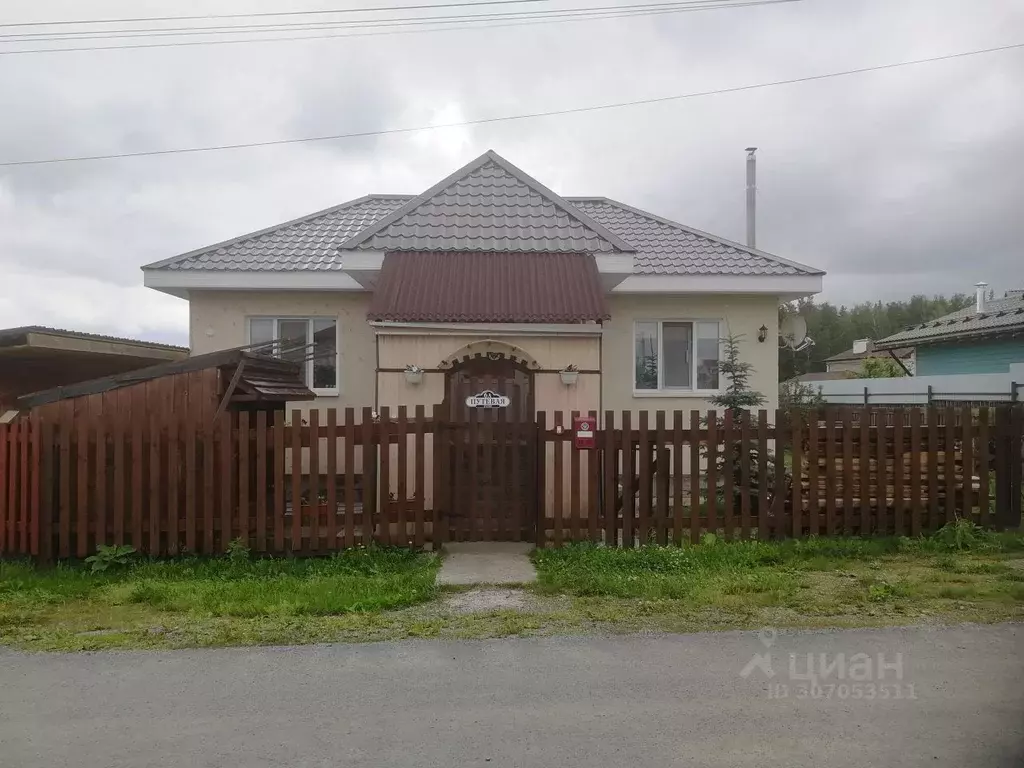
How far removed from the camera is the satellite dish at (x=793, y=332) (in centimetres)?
1544

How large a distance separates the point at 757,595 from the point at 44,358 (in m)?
10.1

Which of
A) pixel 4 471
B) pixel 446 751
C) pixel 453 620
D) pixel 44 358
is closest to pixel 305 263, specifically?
pixel 44 358

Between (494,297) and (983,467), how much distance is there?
239 inches

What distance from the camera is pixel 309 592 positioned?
714 centimetres

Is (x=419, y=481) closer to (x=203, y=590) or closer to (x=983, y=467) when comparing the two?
(x=203, y=590)

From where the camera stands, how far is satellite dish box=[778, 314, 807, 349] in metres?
15.4

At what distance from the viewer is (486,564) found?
27.0 feet

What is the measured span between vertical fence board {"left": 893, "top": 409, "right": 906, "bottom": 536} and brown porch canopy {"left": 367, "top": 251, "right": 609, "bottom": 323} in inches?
142

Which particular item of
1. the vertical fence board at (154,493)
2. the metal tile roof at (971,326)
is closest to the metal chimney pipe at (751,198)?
the metal tile roof at (971,326)

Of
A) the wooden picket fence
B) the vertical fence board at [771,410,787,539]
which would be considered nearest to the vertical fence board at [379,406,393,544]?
the wooden picket fence

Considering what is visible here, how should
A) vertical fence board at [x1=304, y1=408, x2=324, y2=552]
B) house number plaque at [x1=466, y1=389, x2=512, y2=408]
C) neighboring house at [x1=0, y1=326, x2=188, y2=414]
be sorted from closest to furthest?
vertical fence board at [x1=304, y1=408, x2=324, y2=552] → house number plaque at [x1=466, y1=389, x2=512, y2=408] → neighboring house at [x1=0, y1=326, x2=188, y2=414]

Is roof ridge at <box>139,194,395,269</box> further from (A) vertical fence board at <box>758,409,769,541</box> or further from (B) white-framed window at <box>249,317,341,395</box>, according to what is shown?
(A) vertical fence board at <box>758,409,769,541</box>

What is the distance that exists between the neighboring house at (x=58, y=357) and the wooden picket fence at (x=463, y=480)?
2.30 meters

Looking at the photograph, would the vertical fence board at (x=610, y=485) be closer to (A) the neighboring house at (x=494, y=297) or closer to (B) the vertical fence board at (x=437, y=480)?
(B) the vertical fence board at (x=437, y=480)
